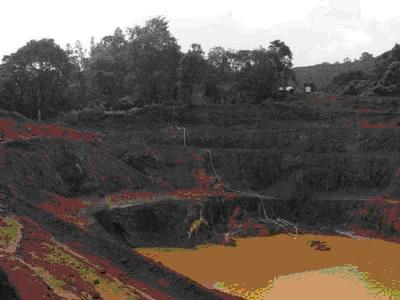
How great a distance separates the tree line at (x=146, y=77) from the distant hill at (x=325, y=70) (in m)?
29.0

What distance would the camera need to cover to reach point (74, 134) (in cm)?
3856

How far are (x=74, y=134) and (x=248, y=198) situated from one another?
41.3ft

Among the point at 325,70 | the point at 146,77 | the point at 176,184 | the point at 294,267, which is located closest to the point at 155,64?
the point at 146,77

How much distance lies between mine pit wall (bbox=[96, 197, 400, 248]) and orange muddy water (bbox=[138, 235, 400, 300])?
3.52 feet

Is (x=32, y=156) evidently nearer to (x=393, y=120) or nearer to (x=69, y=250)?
(x=69, y=250)

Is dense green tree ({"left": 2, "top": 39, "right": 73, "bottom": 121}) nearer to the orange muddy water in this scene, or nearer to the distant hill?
the orange muddy water

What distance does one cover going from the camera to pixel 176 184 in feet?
123

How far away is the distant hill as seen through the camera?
3412 inches

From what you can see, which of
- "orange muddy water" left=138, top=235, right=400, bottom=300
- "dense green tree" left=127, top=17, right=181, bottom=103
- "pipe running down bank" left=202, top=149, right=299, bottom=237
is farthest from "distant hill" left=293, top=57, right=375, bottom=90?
"orange muddy water" left=138, top=235, right=400, bottom=300

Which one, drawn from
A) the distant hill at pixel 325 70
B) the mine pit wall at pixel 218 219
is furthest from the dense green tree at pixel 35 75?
the distant hill at pixel 325 70

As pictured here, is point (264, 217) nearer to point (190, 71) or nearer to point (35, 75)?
point (190, 71)

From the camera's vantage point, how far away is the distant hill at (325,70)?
86669 mm

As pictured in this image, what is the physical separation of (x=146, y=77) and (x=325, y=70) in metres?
48.7

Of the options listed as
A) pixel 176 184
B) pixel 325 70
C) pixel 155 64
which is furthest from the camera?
pixel 325 70
